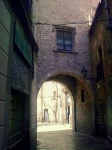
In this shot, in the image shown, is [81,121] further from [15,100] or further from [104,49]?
[15,100]

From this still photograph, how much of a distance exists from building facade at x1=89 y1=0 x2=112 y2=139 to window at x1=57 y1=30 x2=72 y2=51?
4.51 ft

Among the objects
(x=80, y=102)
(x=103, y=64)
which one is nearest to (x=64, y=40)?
(x=103, y=64)

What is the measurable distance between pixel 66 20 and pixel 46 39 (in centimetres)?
196

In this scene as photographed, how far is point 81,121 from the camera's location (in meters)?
12.9

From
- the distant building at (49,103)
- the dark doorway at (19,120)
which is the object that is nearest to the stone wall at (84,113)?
the dark doorway at (19,120)

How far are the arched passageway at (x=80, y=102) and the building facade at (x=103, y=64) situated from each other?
661mm

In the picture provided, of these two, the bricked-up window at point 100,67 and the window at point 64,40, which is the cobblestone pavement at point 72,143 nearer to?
the bricked-up window at point 100,67

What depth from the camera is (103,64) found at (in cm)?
948

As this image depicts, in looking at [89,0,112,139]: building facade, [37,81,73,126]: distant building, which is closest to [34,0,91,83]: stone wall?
[89,0,112,139]: building facade

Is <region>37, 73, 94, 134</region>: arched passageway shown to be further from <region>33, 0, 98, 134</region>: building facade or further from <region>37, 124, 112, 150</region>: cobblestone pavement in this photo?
<region>37, 124, 112, 150</region>: cobblestone pavement

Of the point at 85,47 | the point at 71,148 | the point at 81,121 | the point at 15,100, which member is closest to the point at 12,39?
the point at 15,100

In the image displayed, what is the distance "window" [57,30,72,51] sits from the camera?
38.2 feet

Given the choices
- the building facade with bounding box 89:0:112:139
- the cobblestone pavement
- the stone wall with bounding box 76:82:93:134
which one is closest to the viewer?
the cobblestone pavement

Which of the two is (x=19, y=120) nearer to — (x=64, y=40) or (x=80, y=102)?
(x=64, y=40)
